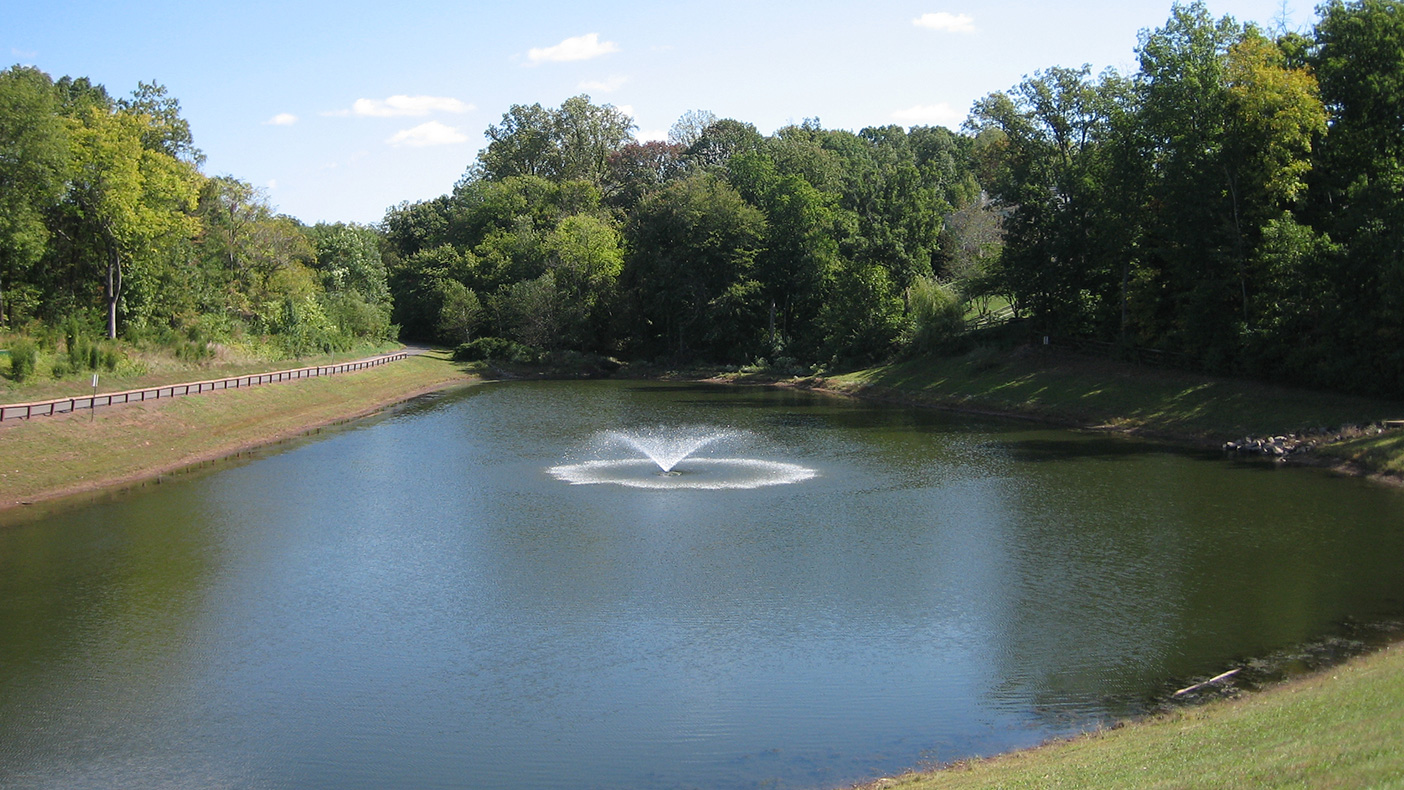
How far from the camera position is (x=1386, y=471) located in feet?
110

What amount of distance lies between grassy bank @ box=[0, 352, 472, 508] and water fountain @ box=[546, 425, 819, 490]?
15495 mm

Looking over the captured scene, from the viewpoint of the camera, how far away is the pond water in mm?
14703

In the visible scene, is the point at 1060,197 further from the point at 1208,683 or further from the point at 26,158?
the point at 26,158

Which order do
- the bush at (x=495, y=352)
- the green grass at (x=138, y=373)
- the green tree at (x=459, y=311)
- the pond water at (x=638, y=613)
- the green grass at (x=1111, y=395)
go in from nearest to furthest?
1. the pond water at (x=638, y=613)
2. the green grass at (x=1111, y=395)
3. the green grass at (x=138, y=373)
4. the bush at (x=495, y=352)
5. the green tree at (x=459, y=311)

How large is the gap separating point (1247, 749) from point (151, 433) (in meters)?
41.0

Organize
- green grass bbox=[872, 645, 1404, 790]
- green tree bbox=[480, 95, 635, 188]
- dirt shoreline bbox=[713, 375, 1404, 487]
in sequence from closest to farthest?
green grass bbox=[872, 645, 1404, 790] < dirt shoreline bbox=[713, 375, 1404, 487] < green tree bbox=[480, 95, 635, 188]

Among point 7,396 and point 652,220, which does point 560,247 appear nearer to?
point 652,220

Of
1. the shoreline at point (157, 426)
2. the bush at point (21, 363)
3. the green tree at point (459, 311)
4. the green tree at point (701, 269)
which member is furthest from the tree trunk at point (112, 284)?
the green tree at point (701, 269)

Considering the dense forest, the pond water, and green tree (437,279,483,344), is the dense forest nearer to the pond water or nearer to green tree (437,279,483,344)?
green tree (437,279,483,344)

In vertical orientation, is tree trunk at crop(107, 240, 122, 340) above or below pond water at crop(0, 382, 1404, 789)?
above

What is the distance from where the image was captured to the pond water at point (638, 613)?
14.7 meters

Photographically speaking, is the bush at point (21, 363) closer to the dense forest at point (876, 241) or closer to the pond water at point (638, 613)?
the dense forest at point (876, 241)

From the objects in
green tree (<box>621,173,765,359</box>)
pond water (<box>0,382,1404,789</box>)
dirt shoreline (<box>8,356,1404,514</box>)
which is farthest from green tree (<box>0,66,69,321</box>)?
green tree (<box>621,173,765,359</box>)

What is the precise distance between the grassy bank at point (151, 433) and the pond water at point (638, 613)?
256 cm
